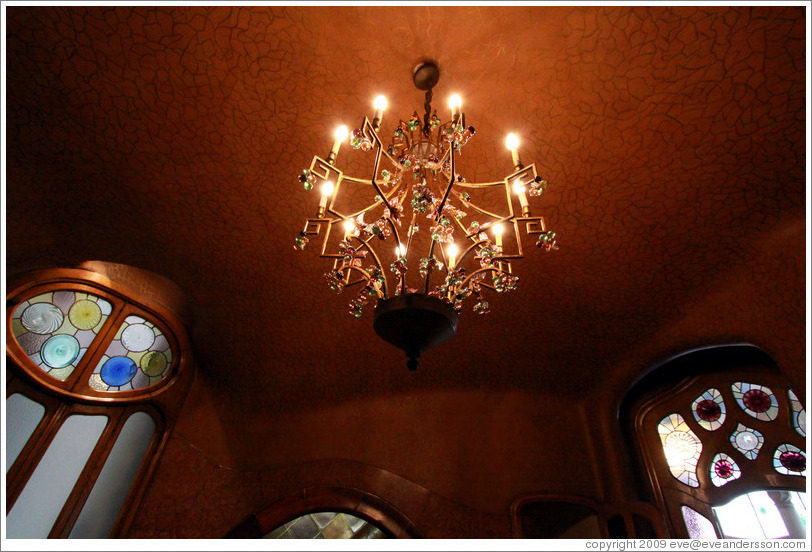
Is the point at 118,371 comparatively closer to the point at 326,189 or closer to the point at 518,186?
the point at 326,189

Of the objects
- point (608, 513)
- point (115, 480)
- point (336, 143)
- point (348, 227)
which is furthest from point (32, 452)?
point (608, 513)

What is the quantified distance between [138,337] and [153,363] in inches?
11.0

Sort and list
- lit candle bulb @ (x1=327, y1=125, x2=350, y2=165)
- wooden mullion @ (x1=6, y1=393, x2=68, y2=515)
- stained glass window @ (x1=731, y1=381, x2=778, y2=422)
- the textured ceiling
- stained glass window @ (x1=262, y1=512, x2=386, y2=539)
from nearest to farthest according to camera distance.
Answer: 1. lit candle bulb @ (x1=327, y1=125, x2=350, y2=165)
2. the textured ceiling
3. wooden mullion @ (x1=6, y1=393, x2=68, y2=515)
4. stained glass window @ (x1=731, y1=381, x2=778, y2=422)
5. stained glass window @ (x1=262, y1=512, x2=386, y2=539)

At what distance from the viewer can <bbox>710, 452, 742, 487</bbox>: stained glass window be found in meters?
3.32

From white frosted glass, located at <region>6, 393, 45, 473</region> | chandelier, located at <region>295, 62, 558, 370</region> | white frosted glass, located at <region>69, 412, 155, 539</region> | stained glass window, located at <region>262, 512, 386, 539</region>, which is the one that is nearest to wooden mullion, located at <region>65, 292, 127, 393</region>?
white frosted glass, located at <region>6, 393, 45, 473</region>

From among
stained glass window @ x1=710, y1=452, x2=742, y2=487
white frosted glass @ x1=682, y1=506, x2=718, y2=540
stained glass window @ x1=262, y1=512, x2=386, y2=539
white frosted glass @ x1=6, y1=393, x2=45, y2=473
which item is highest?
stained glass window @ x1=710, y1=452, x2=742, y2=487

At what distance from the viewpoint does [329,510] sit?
3936 mm

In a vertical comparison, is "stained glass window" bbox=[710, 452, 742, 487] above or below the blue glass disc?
below

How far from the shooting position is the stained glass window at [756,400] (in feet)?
10.7

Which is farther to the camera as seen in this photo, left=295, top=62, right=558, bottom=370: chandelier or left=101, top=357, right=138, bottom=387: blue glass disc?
left=101, top=357, right=138, bottom=387: blue glass disc

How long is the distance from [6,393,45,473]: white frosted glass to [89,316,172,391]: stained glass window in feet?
1.28

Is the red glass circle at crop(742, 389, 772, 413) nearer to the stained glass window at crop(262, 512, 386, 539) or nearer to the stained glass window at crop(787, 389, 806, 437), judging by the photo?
the stained glass window at crop(787, 389, 806, 437)

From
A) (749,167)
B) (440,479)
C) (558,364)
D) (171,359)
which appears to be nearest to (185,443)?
(171,359)

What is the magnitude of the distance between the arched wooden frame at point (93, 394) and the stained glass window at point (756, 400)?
4.91 m
